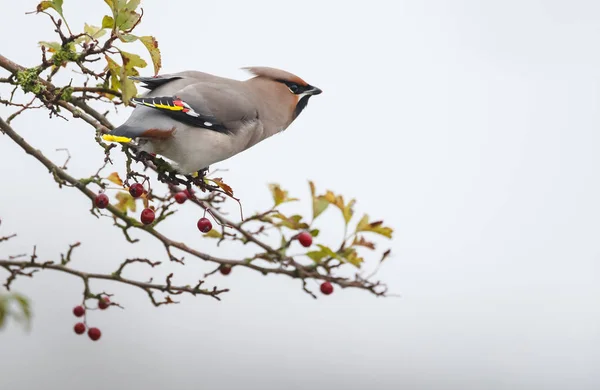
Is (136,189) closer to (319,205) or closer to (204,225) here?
(204,225)

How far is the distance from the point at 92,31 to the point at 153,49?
0.23 meters

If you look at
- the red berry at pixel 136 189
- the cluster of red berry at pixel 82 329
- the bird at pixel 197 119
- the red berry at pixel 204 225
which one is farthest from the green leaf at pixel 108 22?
the cluster of red berry at pixel 82 329

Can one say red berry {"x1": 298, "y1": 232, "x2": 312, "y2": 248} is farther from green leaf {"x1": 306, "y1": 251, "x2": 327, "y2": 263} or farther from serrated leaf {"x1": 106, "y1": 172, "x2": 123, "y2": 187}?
serrated leaf {"x1": 106, "y1": 172, "x2": 123, "y2": 187}

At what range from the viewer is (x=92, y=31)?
9.40 ft

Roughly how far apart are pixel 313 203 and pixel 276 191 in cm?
14

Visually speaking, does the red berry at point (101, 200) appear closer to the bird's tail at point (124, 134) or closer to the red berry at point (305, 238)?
the bird's tail at point (124, 134)

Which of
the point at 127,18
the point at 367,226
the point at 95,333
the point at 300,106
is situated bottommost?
the point at 95,333

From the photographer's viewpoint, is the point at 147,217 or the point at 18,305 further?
the point at 147,217

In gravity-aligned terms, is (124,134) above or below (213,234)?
above

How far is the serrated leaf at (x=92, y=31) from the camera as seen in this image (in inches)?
109

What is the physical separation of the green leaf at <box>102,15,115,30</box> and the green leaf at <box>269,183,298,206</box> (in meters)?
0.70

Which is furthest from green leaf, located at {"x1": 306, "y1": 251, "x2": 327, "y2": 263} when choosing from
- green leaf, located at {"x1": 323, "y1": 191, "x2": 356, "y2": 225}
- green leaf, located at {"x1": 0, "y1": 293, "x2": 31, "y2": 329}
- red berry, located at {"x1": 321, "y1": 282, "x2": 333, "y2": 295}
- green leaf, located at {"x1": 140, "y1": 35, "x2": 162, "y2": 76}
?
green leaf, located at {"x1": 0, "y1": 293, "x2": 31, "y2": 329}

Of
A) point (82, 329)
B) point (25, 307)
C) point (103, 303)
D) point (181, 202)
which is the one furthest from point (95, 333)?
point (25, 307)

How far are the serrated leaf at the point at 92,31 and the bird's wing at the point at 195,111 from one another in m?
0.28
